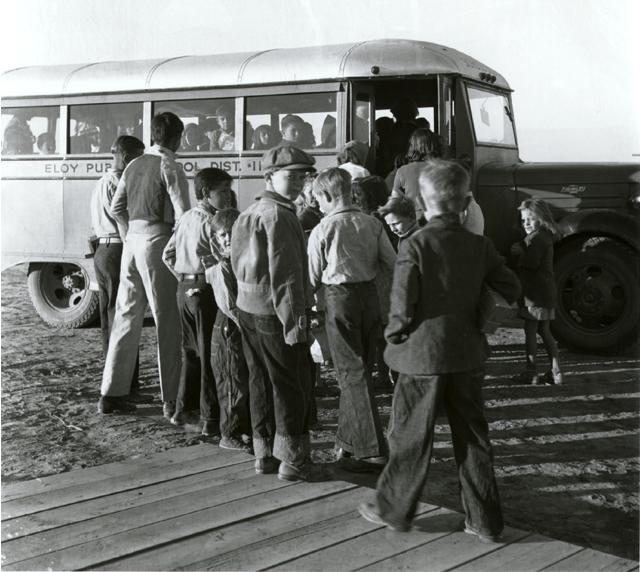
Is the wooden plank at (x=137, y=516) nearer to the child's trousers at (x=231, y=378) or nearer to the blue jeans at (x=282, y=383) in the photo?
the blue jeans at (x=282, y=383)

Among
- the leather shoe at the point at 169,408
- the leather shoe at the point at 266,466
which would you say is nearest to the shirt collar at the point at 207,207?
the leather shoe at the point at 169,408

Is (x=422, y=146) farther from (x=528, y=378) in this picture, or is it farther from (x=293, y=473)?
(x=293, y=473)

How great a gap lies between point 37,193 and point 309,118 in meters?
3.53

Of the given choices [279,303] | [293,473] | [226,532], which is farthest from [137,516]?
[279,303]

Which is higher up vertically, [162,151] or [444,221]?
[162,151]

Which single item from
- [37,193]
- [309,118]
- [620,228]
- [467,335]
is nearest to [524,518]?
[467,335]

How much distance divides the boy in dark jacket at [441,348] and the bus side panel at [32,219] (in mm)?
6969

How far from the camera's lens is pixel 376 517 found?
3.17 meters

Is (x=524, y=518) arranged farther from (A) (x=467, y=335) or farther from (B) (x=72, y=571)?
(B) (x=72, y=571)

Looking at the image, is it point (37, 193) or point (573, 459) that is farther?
point (37, 193)

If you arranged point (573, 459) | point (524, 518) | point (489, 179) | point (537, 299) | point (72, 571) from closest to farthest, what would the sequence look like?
point (72, 571) < point (524, 518) < point (573, 459) < point (537, 299) < point (489, 179)

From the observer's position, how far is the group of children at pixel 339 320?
3053mm

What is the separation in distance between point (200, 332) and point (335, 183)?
4.42ft

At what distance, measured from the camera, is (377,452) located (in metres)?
4.04
